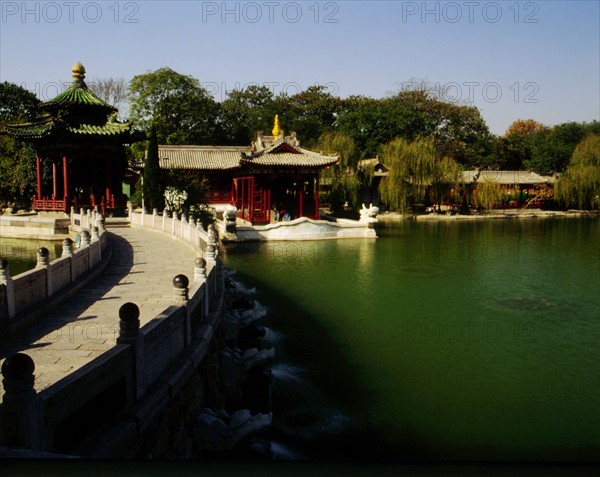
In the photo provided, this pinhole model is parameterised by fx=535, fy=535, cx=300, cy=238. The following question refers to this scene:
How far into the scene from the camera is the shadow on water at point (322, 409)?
6586 mm

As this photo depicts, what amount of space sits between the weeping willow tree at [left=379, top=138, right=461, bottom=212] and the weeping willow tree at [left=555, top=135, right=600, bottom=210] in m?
10.1

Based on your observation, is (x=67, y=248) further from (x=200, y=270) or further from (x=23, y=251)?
(x=23, y=251)

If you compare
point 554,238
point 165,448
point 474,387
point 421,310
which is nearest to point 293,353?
point 474,387

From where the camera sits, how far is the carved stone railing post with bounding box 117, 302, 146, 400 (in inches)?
177

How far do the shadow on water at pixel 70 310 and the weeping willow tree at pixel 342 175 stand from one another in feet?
79.7

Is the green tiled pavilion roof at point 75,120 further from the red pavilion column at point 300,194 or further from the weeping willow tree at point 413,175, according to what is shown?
the weeping willow tree at point 413,175

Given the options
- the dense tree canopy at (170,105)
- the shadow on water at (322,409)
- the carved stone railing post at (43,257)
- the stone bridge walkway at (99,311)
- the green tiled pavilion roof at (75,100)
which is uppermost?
the dense tree canopy at (170,105)

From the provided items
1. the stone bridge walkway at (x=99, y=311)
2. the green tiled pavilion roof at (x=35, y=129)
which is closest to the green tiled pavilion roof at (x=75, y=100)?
the green tiled pavilion roof at (x=35, y=129)

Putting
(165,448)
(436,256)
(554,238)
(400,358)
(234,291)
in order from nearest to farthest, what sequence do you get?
(165,448) → (400,358) → (234,291) → (436,256) → (554,238)

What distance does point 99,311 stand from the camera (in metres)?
8.16

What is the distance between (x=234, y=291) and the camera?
13766 millimetres

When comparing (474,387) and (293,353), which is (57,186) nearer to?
(293,353)

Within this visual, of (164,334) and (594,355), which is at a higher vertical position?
(164,334)

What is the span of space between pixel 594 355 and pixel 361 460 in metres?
10.3
